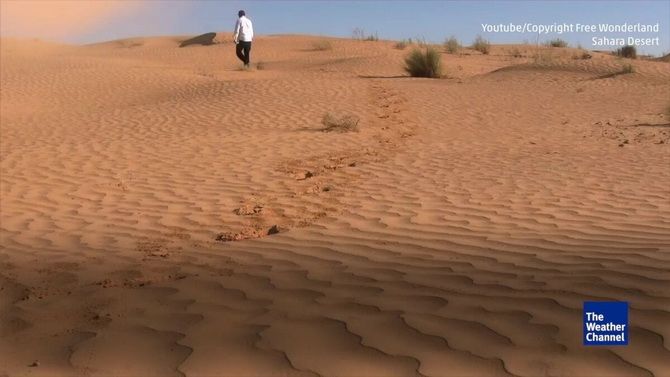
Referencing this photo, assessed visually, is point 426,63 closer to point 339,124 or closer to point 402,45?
point 339,124

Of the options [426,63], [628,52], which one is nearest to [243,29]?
[426,63]

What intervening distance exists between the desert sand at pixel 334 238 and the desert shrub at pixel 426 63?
556cm

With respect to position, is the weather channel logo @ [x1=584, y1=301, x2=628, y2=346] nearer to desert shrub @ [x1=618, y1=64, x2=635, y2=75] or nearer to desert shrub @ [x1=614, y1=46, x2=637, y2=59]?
desert shrub @ [x1=618, y1=64, x2=635, y2=75]

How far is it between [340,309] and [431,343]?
683mm

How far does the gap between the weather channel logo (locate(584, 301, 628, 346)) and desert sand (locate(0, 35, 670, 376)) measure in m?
0.05

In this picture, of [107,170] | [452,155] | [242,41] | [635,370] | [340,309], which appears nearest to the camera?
[635,370]

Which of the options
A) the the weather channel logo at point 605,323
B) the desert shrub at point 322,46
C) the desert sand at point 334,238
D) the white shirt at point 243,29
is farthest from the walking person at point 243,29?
the the weather channel logo at point 605,323

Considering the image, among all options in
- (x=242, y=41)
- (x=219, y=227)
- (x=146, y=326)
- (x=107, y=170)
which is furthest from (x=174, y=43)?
(x=146, y=326)

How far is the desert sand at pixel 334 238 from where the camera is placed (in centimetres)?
323

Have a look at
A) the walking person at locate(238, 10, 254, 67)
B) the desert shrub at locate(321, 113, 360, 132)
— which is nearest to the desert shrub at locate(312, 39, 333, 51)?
the walking person at locate(238, 10, 254, 67)

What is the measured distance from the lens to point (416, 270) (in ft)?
15.2

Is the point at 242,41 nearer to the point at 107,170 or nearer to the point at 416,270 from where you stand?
the point at 107,170

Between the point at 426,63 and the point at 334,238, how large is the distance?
55.0ft

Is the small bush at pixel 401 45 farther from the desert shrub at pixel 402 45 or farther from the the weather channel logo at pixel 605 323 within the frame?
the the weather channel logo at pixel 605 323
